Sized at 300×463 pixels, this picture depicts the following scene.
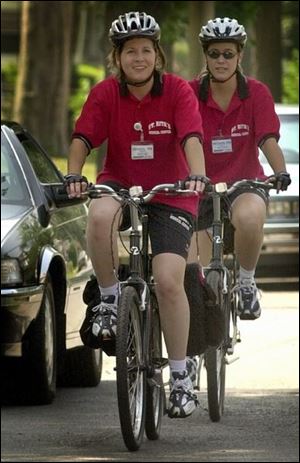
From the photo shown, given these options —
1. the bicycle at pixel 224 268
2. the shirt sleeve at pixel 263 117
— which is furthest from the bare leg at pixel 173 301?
the shirt sleeve at pixel 263 117

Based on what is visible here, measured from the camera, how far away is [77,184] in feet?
24.8

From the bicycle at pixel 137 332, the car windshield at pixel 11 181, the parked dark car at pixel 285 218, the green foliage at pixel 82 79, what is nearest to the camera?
the bicycle at pixel 137 332

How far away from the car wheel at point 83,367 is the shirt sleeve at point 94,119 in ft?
7.79

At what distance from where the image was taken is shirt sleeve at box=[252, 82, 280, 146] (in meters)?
7.36

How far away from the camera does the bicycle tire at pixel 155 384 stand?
27.8 feet

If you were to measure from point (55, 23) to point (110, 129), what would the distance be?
38766 mm

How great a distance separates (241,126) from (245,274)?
139cm

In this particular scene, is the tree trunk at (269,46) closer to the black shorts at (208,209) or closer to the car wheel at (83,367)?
the car wheel at (83,367)

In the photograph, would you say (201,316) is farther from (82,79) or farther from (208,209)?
(82,79)

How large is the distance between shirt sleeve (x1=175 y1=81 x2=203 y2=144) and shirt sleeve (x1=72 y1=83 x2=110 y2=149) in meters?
0.25

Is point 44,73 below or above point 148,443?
above

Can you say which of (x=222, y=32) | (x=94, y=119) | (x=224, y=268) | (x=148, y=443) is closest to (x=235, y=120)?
(x=222, y=32)

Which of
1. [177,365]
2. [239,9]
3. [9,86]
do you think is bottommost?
[177,365]

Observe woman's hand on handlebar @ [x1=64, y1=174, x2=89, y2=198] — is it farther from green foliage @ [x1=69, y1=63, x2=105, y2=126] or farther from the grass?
green foliage @ [x1=69, y1=63, x2=105, y2=126]
